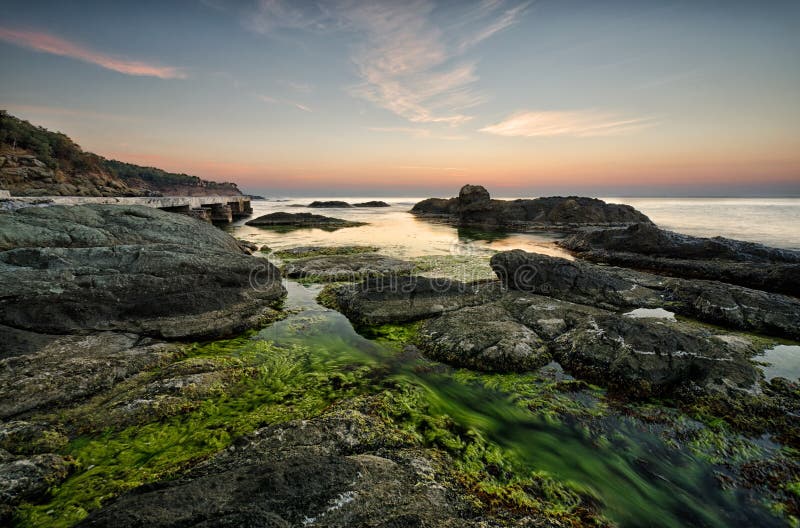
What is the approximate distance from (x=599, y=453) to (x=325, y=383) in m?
4.89

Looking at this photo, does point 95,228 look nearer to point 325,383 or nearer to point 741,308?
point 325,383

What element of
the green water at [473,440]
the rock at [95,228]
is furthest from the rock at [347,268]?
the green water at [473,440]

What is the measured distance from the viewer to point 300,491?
9.36 feet

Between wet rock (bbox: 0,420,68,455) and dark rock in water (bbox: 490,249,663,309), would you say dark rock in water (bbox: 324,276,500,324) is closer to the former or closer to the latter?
dark rock in water (bbox: 490,249,663,309)

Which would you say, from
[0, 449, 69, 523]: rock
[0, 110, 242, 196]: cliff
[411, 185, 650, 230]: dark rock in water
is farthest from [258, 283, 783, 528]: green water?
[411, 185, 650, 230]: dark rock in water

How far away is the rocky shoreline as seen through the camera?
320cm

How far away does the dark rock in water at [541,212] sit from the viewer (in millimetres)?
55213

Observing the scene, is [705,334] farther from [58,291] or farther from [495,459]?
[58,291]

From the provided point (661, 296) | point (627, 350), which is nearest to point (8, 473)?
point (627, 350)

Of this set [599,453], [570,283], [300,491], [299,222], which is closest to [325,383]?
[300,491]

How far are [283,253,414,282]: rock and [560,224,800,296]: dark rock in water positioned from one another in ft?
50.3

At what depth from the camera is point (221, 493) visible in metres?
2.75

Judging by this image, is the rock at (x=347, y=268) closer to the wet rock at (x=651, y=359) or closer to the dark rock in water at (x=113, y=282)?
the dark rock in water at (x=113, y=282)

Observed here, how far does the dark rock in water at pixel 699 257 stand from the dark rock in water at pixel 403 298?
13.5 meters
